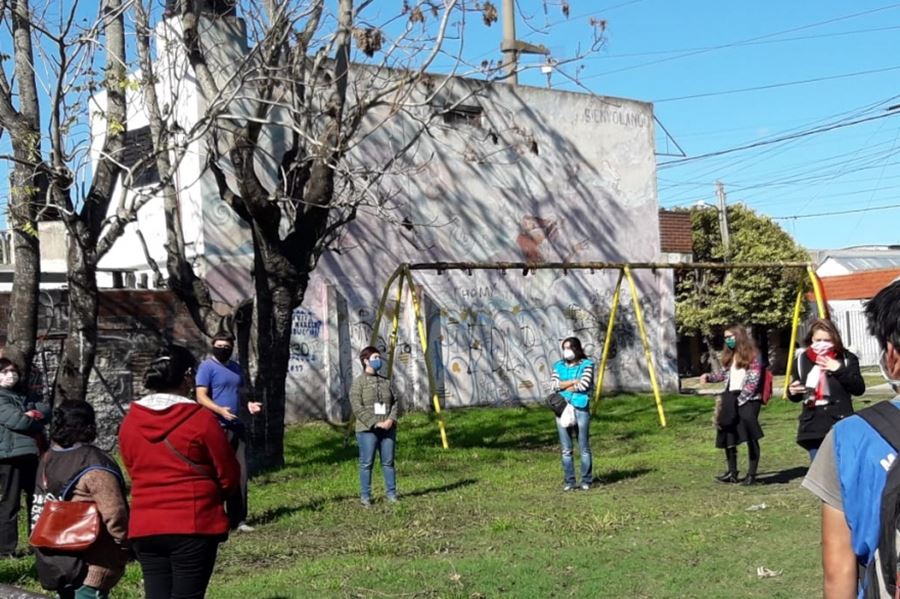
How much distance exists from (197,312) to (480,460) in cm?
455

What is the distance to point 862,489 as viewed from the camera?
2.97 m

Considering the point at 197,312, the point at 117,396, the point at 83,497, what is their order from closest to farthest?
1. the point at 83,497
2. the point at 197,312
3. the point at 117,396

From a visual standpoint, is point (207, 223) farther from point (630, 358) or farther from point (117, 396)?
point (630, 358)

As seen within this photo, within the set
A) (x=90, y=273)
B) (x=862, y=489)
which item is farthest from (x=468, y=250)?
(x=862, y=489)

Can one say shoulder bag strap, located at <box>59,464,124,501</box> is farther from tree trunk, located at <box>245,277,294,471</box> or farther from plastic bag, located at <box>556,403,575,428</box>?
tree trunk, located at <box>245,277,294,471</box>

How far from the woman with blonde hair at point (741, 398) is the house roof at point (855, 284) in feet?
110

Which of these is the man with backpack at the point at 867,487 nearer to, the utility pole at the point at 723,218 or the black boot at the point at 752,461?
the black boot at the point at 752,461

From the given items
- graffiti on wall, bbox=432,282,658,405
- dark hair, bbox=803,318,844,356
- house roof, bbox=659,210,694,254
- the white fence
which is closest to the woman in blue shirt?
dark hair, bbox=803,318,844,356

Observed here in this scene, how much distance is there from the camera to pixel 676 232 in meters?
34.9

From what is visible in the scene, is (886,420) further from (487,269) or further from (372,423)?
(487,269)

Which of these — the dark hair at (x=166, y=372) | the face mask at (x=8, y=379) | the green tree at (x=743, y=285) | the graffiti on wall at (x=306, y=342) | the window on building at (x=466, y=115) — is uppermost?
the window on building at (x=466, y=115)

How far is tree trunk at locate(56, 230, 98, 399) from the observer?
1334 cm

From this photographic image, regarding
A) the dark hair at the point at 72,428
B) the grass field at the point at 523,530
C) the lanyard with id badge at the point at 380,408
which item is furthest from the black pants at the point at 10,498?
the dark hair at the point at 72,428

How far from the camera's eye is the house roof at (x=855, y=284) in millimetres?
44566
